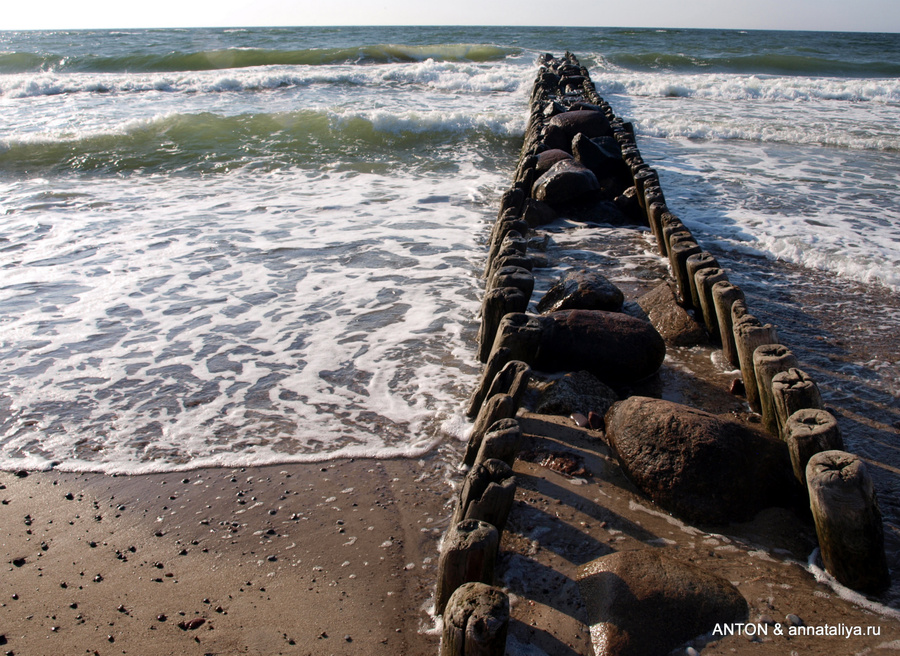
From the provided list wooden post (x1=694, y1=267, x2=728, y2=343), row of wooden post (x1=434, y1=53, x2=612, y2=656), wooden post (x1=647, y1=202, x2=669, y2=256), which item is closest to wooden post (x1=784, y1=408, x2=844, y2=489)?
row of wooden post (x1=434, y1=53, x2=612, y2=656)

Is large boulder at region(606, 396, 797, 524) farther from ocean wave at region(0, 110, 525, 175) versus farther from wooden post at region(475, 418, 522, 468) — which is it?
ocean wave at region(0, 110, 525, 175)

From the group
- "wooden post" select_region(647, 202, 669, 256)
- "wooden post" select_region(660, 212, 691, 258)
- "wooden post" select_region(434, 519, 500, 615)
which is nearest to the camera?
"wooden post" select_region(434, 519, 500, 615)

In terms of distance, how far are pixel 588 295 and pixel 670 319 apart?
702mm

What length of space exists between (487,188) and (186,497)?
8067 millimetres

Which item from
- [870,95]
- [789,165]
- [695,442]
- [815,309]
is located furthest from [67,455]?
[870,95]

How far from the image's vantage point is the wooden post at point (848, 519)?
7.93 feet

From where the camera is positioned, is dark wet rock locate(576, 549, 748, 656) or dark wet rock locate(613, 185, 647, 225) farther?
dark wet rock locate(613, 185, 647, 225)

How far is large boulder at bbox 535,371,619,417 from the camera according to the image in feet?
12.7

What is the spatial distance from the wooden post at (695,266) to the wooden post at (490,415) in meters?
2.42

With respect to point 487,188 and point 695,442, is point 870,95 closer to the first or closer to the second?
point 487,188

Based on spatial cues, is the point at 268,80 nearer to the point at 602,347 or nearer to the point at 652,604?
the point at 602,347

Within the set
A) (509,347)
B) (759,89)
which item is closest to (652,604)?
(509,347)

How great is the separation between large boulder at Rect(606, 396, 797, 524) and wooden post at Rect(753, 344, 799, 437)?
0.30m

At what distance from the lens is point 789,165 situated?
11320 millimetres
